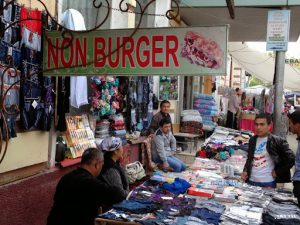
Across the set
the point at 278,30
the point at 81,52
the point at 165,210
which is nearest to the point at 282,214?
the point at 165,210

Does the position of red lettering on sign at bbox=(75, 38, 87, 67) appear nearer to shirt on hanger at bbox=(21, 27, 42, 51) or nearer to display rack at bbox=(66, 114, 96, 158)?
shirt on hanger at bbox=(21, 27, 42, 51)

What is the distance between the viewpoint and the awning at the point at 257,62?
17.1m

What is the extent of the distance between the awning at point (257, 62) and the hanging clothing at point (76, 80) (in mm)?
12103

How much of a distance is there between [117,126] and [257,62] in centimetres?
1070

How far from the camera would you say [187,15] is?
12805mm

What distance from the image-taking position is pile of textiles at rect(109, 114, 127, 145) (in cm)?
812

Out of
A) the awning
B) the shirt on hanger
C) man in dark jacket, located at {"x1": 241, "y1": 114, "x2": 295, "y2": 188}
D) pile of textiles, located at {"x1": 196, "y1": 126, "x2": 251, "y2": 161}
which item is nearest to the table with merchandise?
man in dark jacket, located at {"x1": 241, "y1": 114, "x2": 295, "y2": 188}

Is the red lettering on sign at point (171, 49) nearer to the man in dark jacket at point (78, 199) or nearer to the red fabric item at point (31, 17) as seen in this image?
the man in dark jacket at point (78, 199)

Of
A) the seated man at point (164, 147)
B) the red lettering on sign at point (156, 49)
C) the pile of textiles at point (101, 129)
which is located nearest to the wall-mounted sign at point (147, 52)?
the red lettering on sign at point (156, 49)

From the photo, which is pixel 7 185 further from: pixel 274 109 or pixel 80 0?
pixel 274 109

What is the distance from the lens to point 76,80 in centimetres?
589

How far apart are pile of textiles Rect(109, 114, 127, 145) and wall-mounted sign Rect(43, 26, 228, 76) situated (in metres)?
4.44

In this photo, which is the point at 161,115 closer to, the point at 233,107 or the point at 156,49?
the point at 156,49

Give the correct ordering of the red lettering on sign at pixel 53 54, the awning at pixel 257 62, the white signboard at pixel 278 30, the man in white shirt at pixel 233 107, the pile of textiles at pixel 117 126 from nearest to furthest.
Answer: the red lettering on sign at pixel 53 54 → the pile of textiles at pixel 117 126 → the white signboard at pixel 278 30 → the awning at pixel 257 62 → the man in white shirt at pixel 233 107
